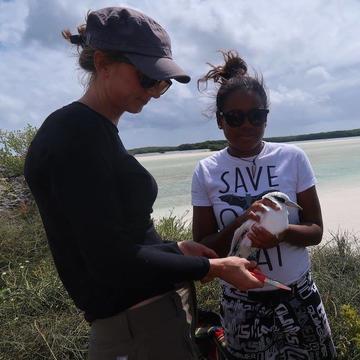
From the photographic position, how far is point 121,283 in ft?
4.93

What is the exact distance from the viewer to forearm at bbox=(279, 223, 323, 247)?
2098mm

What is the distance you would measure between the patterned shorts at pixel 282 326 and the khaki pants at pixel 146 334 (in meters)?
0.57

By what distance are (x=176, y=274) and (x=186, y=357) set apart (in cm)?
39

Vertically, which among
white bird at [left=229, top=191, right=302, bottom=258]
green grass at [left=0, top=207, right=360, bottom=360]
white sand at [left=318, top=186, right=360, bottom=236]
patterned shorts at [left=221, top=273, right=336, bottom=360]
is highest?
white bird at [left=229, top=191, right=302, bottom=258]

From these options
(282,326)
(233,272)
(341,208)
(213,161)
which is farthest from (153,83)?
(341,208)

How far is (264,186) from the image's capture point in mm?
2211

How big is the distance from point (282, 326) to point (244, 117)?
1038 mm

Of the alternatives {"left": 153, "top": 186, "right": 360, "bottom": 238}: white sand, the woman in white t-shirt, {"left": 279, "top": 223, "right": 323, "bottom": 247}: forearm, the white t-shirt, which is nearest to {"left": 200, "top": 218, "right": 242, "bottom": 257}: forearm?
the woman in white t-shirt

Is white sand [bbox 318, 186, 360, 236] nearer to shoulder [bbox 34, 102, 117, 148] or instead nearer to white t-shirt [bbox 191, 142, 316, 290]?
white t-shirt [bbox 191, 142, 316, 290]

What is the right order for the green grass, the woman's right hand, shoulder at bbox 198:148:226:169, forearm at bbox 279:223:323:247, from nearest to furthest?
the woman's right hand, forearm at bbox 279:223:323:247, shoulder at bbox 198:148:226:169, the green grass

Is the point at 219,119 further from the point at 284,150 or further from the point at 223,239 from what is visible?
the point at 223,239

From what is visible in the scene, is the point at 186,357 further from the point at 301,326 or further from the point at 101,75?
the point at 101,75

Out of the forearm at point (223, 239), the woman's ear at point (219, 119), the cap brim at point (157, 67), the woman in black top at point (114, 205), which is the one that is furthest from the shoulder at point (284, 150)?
the cap brim at point (157, 67)

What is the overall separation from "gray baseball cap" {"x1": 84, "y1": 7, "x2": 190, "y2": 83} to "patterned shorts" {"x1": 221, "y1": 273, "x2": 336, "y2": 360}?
1.20 m
